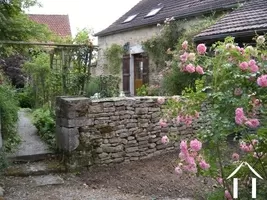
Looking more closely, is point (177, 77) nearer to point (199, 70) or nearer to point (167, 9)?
point (167, 9)

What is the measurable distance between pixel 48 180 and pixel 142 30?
36.7 feet

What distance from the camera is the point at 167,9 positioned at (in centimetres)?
1655

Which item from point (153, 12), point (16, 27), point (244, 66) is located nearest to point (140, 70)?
point (153, 12)

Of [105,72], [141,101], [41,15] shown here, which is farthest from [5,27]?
[41,15]

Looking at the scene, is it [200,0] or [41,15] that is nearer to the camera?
[200,0]

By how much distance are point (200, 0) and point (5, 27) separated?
835 centimetres

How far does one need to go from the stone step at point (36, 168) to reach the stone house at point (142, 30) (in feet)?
24.9

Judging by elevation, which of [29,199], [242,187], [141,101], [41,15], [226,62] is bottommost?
[29,199]

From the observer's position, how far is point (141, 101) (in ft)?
24.5

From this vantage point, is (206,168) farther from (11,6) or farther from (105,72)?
(105,72)

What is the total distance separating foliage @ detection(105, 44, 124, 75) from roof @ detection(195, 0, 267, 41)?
761cm

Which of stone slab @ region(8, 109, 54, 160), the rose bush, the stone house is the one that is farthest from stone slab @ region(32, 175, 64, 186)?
the stone house

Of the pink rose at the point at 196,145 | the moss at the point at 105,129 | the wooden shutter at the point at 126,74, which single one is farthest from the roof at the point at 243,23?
the wooden shutter at the point at 126,74

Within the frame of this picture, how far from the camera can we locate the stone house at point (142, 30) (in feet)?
44.9
